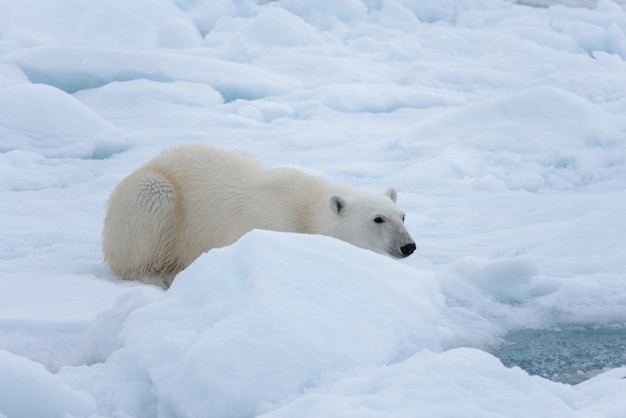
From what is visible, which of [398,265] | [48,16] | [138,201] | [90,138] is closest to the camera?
[398,265]

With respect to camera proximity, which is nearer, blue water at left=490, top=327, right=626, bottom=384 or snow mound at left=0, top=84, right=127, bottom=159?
blue water at left=490, top=327, right=626, bottom=384

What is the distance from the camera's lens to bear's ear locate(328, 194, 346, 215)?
3926 millimetres

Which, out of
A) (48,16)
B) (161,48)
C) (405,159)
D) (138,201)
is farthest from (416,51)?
(138,201)

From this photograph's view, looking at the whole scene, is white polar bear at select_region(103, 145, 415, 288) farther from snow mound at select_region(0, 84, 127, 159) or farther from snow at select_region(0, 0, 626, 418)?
snow mound at select_region(0, 84, 127, 159)

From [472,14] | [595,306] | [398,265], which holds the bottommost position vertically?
[472,14]

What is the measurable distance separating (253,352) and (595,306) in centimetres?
210

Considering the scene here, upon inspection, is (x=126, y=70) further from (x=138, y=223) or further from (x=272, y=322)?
(x=272, y=322)

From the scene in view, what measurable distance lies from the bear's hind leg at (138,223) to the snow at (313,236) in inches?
8.2

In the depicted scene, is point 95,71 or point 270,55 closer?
point 95,71

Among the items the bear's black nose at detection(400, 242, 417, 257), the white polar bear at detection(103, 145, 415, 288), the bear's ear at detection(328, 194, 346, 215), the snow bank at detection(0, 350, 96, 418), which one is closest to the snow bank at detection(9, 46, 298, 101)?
the white polar bear at detection(103, 145, 415, 288)

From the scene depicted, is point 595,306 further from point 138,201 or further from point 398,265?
point 138,201

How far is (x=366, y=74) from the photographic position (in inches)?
Result: 475

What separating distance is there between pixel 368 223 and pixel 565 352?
1151 mm

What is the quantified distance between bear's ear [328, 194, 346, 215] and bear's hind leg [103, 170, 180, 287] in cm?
83
